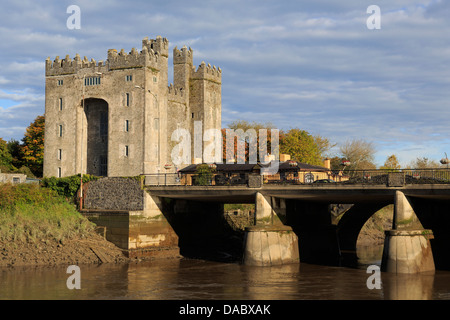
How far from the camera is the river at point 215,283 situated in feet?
126

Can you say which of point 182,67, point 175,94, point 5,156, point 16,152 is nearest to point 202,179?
point 175,94

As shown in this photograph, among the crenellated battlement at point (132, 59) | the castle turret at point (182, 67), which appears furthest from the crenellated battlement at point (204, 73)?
the crenellated battlement at point (132, 59)

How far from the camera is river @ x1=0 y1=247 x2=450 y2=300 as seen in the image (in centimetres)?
3831

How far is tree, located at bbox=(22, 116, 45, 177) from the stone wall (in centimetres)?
3333

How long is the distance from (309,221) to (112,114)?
101ft

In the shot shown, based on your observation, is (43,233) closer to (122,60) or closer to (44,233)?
(44,233)

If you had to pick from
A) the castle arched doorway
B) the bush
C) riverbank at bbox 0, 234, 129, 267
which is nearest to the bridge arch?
riverbank at bbox 0, 234, 129, 267

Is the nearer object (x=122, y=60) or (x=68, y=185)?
(x=68, y=185)

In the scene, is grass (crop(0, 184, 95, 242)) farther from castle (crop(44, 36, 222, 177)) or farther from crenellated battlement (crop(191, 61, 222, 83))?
crenellated battlement (crop(191, 61, 222, 83))

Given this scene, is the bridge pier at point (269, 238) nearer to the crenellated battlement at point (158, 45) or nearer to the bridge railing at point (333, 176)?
the bridge railing at point (333, 176)

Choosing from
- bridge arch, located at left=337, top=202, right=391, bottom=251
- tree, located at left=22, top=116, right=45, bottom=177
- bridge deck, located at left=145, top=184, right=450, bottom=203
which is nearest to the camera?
bridge deck, located at left=145, top=184, right=450, bottom=203

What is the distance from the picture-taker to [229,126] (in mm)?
120938

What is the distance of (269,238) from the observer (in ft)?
171
